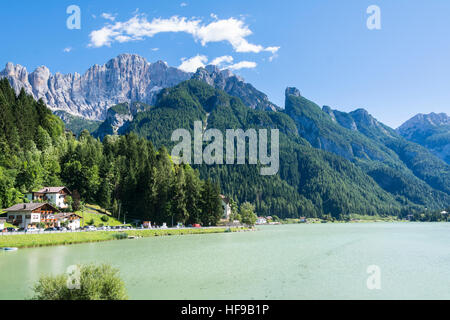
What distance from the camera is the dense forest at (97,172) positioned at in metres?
97.0

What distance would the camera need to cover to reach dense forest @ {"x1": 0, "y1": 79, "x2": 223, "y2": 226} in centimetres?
9700

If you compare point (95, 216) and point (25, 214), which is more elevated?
point (25, 214)

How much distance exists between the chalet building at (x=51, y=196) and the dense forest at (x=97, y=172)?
125 inches

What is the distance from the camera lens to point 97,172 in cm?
10838

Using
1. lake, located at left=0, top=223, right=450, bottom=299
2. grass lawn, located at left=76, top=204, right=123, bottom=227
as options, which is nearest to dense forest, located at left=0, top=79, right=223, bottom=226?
grass lawn, located at left=76, top=204, right=123, bottom=227

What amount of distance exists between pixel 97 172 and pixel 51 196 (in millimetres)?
17866

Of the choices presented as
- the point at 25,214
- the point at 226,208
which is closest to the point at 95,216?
the point at 25,214

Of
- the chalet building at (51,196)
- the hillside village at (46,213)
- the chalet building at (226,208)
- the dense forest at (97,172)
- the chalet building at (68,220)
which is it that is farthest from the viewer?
the chalet building at (226,208)

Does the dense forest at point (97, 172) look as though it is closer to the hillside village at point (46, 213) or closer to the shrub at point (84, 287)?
the hillside village at point (46, 213)

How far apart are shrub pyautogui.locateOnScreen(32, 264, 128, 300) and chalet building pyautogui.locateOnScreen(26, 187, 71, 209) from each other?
3090 inches

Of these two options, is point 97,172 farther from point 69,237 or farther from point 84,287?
point 84,287

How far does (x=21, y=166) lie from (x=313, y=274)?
274 ft


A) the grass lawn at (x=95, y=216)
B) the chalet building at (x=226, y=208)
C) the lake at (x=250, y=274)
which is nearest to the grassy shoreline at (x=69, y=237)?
the lake at (x=250, y=274)
